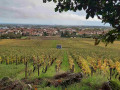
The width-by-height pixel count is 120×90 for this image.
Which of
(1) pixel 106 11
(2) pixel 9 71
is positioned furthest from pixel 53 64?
(1) pixel 106 11

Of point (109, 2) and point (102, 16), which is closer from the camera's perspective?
point (109, 2)

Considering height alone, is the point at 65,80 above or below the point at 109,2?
below

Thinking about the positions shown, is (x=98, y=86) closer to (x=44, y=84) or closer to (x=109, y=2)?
(x=44, y=84)

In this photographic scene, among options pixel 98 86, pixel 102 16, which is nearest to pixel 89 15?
pixel 102 16

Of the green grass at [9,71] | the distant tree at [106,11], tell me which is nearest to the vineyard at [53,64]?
the green grass at [9,71]

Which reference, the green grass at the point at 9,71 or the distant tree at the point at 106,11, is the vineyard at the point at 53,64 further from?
the distant tree at the point at 106,11

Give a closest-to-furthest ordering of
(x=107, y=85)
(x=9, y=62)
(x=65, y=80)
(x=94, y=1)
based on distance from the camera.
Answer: (x=94, y=1) → (x=107, y=85) → (x=65, y=80) → (x=9, y=62)

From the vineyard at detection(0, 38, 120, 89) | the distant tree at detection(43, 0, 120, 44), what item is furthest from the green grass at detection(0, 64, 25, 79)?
the distant tree at detection(43, 0, 120, 44)

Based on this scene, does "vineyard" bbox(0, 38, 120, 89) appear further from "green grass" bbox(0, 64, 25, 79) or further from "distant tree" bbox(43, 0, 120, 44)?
"distant tree" bbox(43, 0, 120, 44)

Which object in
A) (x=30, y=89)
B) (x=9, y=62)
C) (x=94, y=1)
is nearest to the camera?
(x=94, y=1)

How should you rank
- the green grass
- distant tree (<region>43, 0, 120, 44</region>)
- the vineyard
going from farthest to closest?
1. the green grass
2. the vineyard
3. distant tree (<region>43, 0, 120, 44</region>)

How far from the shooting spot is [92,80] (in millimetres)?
6918

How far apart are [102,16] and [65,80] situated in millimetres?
3449

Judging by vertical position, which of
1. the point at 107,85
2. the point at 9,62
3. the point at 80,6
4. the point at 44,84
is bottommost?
the point at 9,62
